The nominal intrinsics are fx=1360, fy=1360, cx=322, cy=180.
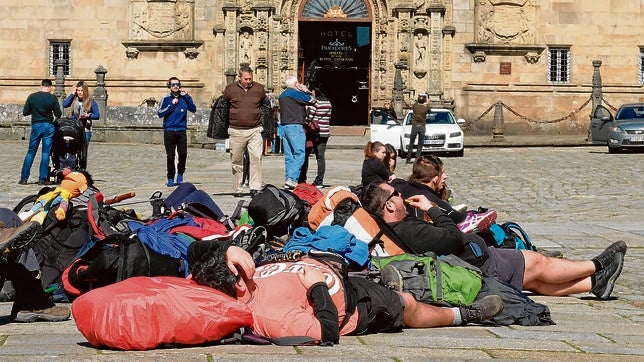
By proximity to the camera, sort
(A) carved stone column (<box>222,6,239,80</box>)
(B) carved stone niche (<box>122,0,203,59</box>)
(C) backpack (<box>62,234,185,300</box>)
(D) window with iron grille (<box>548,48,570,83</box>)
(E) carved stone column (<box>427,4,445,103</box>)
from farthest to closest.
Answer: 1. (D) window with iron grille (<box>548,48,570,83</box>)
2. (B) carved stone niche (<box>122,0,203,59</box>)
3. (E) carved stone column (<box>427,4,445,103</box>)
4. (A) carved stone column (<box>222,6,239,80</box>)
5. (C) backpack (<box>62,234,185,300</box>)

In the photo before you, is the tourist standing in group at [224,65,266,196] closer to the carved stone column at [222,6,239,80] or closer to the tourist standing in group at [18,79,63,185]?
the tourist standing in group at [18,79,63,185]

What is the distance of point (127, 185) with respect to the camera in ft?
73.7

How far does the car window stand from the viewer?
36219 mm

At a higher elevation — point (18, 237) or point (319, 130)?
point (319, 130)

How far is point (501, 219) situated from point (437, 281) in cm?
870

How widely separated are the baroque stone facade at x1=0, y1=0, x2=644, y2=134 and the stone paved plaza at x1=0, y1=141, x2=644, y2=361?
19.7 feet

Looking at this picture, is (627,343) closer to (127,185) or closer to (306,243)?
(306,243)

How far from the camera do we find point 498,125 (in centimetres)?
4047

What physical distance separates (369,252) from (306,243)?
26.4 inches

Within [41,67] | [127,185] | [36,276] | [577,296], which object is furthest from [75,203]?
[41,67]

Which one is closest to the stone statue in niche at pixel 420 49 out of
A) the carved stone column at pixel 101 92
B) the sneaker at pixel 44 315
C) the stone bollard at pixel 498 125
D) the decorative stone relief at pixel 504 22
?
the decorative stone relief at pixel 504 22

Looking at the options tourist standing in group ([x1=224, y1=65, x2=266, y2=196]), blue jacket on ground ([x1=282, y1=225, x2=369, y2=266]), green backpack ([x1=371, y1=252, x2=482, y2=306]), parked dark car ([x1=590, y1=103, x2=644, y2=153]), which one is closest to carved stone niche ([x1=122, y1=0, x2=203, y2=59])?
parked dark car ([x1=590, y1=103, x2=644, y2=153])

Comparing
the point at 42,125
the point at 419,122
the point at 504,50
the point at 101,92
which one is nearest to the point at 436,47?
the point at 504,50

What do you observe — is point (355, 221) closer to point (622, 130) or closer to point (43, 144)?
point (43, 144)
